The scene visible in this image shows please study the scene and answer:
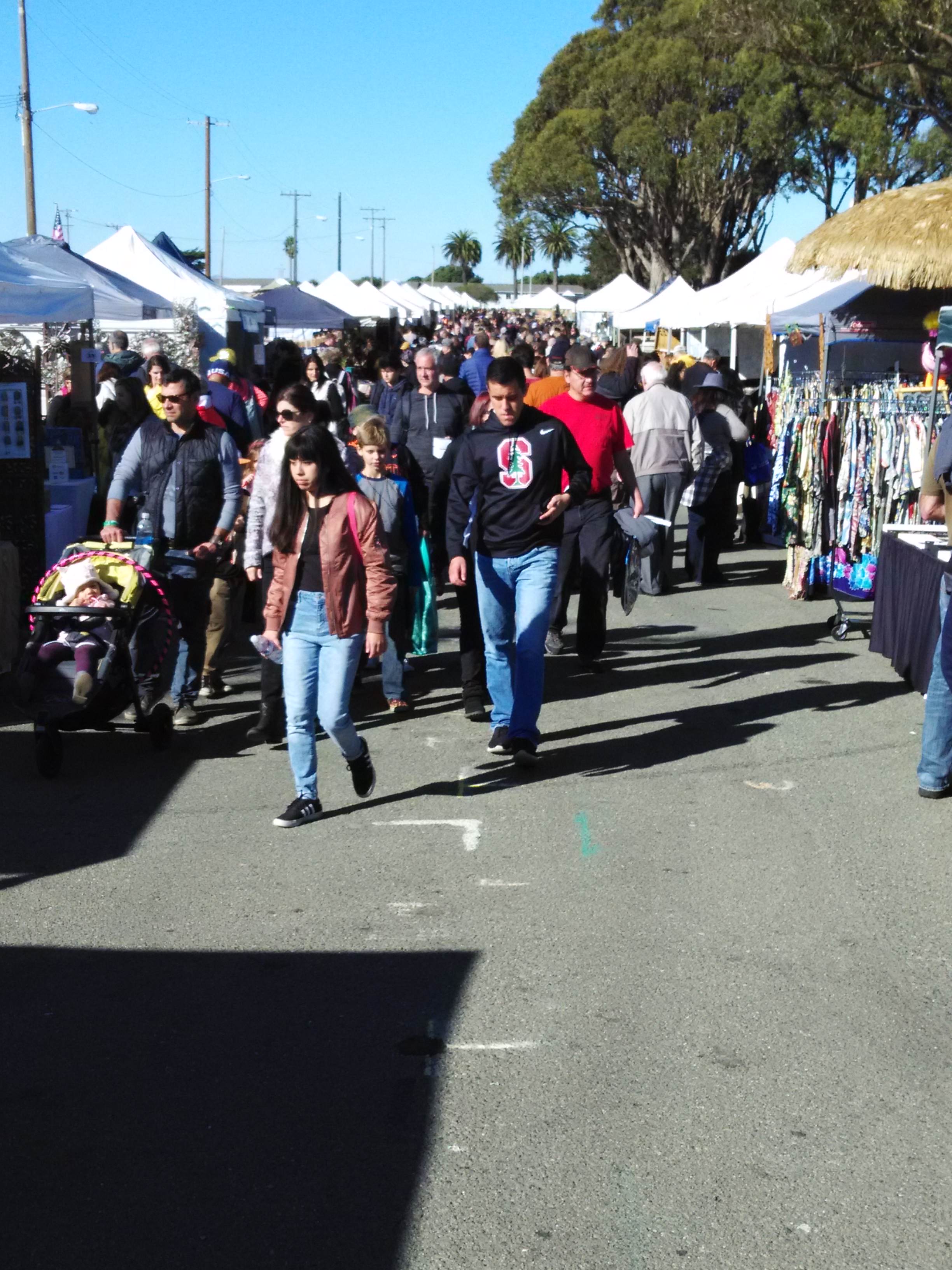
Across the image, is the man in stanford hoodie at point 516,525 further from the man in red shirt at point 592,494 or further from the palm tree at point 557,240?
the palm tree at point 557,240

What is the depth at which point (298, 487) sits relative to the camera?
21.3 feet

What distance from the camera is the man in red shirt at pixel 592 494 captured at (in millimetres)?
9406

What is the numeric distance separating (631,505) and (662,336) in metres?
22.6

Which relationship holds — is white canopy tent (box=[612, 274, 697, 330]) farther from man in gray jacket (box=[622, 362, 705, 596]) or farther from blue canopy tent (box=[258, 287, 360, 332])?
man in gray jacket (box=[622, 362, 705, 596])

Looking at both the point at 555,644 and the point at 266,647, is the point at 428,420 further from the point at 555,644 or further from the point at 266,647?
the point at 266,647

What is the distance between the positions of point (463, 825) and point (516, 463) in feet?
6.28

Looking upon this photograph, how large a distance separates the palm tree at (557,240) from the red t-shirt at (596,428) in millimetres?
54367

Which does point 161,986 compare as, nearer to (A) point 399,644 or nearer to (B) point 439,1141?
(B) point 439,1141

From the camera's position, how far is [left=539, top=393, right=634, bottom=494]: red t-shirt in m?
9.39

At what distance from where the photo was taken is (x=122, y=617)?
24.8 feet

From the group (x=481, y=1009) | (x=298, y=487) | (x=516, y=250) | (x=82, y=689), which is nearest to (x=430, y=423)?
(x=82, y=689)

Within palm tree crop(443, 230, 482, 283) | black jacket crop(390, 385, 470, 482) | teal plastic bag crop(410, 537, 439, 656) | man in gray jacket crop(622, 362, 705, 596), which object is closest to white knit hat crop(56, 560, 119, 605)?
teal plastic bag crop(410, 537, 439, 656)

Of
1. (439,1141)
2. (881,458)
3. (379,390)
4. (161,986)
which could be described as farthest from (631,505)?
(439,1141)

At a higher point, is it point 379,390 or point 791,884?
point 379,390
